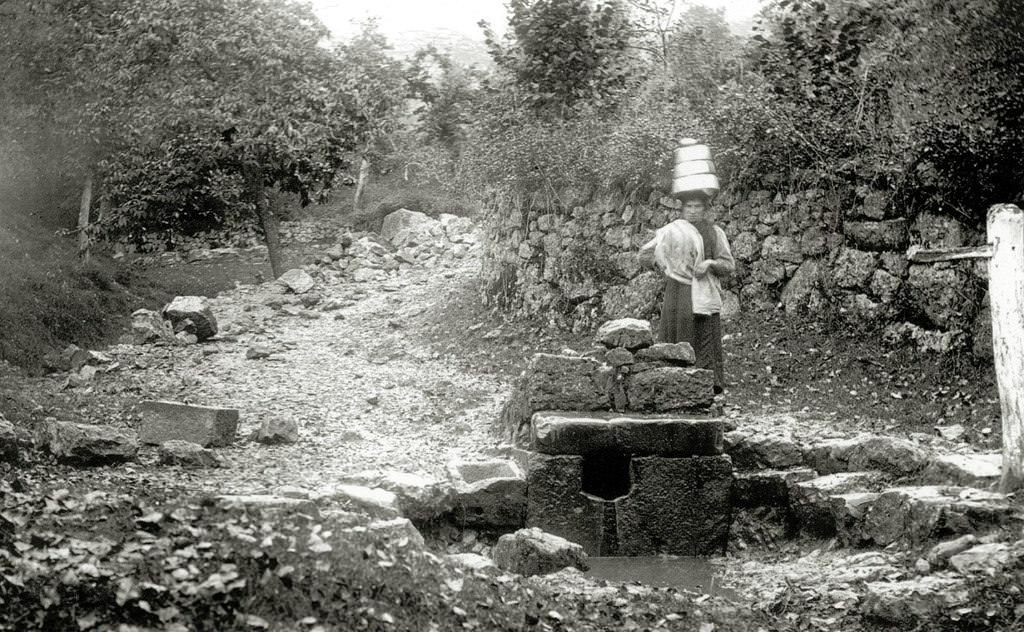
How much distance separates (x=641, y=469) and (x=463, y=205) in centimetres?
1773

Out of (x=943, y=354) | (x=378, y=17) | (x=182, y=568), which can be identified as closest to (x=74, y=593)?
(x=182, y=568)

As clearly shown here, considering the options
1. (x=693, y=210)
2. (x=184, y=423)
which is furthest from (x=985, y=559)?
(x=184, y=423)

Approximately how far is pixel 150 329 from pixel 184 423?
20.6 ft

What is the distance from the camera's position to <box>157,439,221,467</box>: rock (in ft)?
29.9

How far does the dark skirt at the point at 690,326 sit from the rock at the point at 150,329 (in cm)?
911

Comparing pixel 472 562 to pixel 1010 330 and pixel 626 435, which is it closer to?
pixel 626 435

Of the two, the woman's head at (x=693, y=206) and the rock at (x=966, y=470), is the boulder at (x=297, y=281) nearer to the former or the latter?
the woman's head at (x=693, y=206)

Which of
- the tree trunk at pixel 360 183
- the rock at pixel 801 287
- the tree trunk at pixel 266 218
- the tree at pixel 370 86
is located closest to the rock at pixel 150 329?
the tree trunk at pixel 266 218

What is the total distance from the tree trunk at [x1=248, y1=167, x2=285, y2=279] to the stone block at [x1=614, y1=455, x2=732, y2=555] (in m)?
13.8

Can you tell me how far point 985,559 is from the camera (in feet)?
19.6

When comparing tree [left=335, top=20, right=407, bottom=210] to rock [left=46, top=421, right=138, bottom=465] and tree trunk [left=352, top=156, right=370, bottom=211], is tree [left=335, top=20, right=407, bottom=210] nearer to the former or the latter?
tree trunk [left=352, top=156, right=370, bottom=211]

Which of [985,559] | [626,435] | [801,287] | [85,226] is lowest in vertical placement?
[985,559]

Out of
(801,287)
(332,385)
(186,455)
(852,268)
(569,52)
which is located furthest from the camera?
(569,52)

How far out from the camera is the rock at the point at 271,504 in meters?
5.98
